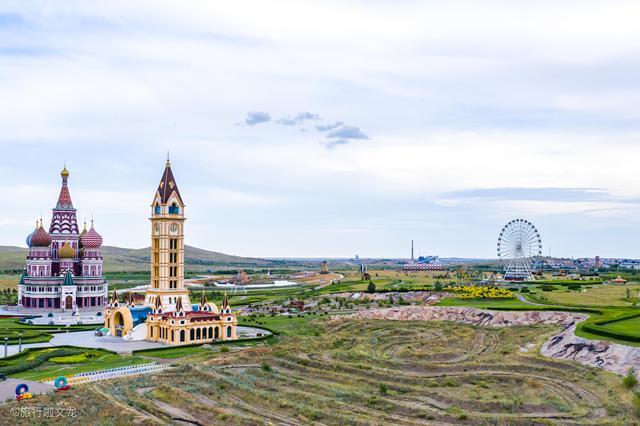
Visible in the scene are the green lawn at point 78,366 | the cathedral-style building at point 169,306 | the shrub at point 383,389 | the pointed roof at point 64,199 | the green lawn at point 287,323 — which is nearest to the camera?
the shrub at point 383,389

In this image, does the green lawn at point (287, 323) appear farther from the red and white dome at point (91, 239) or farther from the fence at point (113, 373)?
the red and white dome at point (91, 239)

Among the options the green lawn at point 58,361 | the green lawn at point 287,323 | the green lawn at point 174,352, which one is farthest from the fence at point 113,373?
the green lawn at point 287,323

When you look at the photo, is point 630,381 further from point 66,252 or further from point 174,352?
point 66,252

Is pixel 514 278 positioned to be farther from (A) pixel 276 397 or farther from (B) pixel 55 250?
(A) pixel 276 397

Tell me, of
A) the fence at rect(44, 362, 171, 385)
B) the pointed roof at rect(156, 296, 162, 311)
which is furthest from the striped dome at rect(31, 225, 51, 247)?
the fence at rect(44, 362, 171, 385)

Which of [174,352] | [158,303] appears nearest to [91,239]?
[158,303]

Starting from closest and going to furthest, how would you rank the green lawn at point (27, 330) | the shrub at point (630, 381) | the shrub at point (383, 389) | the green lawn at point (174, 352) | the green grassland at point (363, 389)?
the green grassland at point (363, 389)
the shrub at point (630, 381)
the shrub at point (383, 389)
the green lawn at point (174, 352)
the green lawn at point (27, 330)
